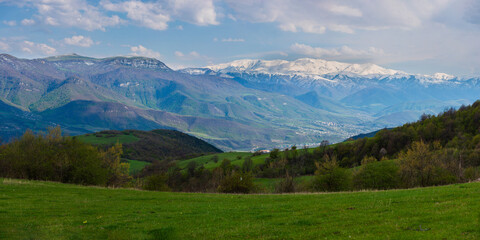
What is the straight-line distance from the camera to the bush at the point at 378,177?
182 ft

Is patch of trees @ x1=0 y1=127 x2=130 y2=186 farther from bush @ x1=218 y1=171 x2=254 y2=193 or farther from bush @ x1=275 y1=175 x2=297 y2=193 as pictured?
bush @ x1=275 y1=175 x2=297 y2=193

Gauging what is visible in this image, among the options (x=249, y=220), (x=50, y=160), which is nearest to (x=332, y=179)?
(x=249, y=220)

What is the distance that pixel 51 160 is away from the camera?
4972 centimetres

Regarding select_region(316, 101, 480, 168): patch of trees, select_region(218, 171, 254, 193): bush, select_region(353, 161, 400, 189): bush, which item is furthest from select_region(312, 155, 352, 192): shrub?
select_region(316, 101, 480, 168): patch of trees

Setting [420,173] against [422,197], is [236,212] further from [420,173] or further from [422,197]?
[420,173]

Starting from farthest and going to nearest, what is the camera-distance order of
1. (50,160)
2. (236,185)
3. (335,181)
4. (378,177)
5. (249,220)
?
(335,181) → (378,177) → (236,185) → (50,160) → (249,220)

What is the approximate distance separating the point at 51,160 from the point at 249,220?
140 ft

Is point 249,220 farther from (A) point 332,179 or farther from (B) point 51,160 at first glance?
(B) point 51,160

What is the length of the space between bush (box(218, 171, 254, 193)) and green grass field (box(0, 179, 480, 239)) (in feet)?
81.5

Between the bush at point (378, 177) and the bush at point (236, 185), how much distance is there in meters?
20.5

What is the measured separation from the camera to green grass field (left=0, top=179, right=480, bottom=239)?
15.4m

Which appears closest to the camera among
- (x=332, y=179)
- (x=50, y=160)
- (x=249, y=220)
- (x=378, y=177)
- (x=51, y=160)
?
(x=249, y=220)

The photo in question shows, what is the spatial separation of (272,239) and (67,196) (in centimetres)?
2535

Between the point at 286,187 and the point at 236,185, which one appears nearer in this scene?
the point at 236,185
